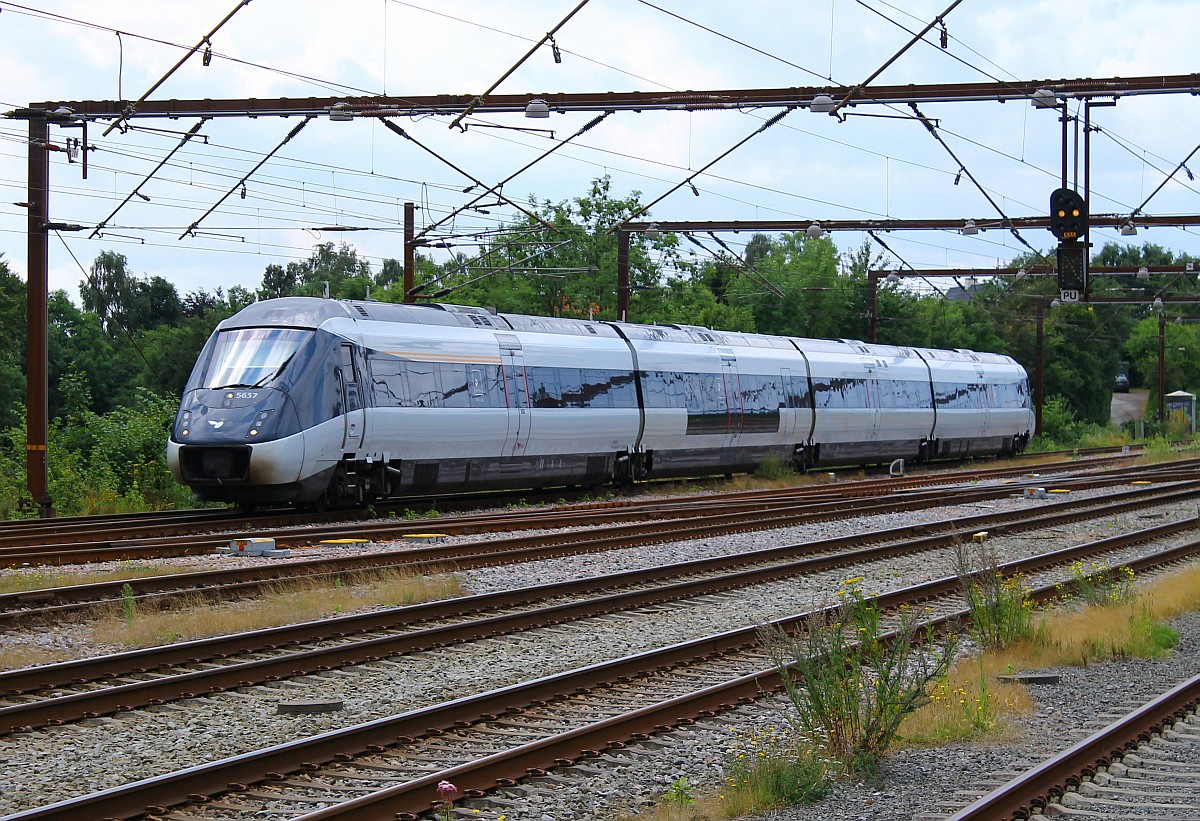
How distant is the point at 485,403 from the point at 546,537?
229 inches

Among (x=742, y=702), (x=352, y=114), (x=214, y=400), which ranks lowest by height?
(x=742, y=702)

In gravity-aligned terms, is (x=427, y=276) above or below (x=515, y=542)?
above

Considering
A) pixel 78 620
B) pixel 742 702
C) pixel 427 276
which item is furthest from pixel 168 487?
pixel 427 276

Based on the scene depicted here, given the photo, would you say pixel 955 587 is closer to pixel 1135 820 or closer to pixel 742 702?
pixel 742 702

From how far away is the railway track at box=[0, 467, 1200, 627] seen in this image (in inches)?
500

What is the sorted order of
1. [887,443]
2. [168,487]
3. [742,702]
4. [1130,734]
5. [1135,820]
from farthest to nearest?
[887,443], [168,487], [742,702], [1130,734], [1135,820]

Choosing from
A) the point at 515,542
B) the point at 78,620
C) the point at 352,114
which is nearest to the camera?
the point at 78,620

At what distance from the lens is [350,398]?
2111 centimetres

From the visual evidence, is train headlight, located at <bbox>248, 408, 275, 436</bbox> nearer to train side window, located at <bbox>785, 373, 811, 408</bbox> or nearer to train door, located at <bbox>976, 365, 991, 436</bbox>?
train side window, located at <bbox>785, 373, 811, 408</bbox>

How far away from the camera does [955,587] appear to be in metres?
15.3

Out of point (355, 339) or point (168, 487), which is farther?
point (168, 487)

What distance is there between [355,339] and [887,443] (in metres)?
22.0

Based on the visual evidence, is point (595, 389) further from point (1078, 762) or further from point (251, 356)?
point (1078, 762)

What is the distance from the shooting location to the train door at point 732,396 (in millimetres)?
31594
